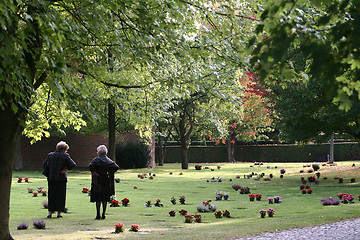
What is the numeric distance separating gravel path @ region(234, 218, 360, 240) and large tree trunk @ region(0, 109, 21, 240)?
4.08 meters

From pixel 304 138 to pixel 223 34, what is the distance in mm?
14249

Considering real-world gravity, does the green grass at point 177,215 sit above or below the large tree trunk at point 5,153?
below

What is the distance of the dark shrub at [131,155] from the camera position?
40969 millimetres

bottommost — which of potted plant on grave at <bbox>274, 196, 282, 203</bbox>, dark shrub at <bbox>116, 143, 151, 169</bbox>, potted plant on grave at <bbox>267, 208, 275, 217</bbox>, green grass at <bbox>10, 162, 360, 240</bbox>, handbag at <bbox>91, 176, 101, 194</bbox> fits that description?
green grass at <bbox>10, 162, 360, 240</bbox>

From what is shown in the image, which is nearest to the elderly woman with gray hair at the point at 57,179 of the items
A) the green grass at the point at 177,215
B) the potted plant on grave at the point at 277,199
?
the green grass at the point at 177,215

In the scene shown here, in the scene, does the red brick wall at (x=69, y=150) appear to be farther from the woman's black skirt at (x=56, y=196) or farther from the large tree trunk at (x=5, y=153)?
the large tree trunk at (x=5, y=153)

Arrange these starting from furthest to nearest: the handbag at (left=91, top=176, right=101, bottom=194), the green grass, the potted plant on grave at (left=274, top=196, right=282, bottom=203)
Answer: the potted plant on grave at (left=274, top=196, right=282, bottom=203) < the handbag at (left=91, top=176, right=101, bottom=194) < the green grass

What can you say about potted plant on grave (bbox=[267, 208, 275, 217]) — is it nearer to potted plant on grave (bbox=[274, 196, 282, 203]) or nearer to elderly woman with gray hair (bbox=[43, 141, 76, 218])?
potted plant on grave (bbox=[274, 196, 282, 203])

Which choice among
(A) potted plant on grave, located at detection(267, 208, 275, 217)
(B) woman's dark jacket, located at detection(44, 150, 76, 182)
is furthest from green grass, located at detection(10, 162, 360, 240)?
(B) woman's dark jacket, located at detection(44, 150, 76, 182)

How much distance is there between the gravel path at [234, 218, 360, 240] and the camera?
9164 millimetres

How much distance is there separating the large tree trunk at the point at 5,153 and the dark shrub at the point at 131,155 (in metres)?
31.8

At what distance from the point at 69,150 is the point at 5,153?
32.4 metres

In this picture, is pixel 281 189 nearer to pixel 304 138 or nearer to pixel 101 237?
pixel 304 138

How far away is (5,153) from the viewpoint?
356 inches
